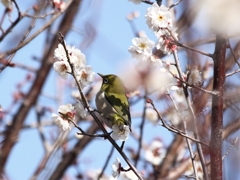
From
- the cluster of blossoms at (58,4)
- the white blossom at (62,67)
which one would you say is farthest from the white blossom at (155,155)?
the white blossom at (62,67)

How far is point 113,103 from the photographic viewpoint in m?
2.74

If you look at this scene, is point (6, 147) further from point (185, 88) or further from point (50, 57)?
point (185, 88)

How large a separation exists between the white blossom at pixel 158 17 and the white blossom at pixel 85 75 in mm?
474

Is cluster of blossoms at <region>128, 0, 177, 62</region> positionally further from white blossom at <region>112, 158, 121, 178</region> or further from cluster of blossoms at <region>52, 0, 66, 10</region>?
cluster of blossoms at <region>52, 0, 66, 10</region>

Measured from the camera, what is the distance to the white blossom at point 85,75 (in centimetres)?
233

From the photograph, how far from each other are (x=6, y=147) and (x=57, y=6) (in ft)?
6.58

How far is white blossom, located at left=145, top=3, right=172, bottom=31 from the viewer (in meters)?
2.30


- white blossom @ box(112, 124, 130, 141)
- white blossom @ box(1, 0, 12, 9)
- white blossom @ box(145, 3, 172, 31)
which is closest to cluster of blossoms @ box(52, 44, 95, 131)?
white blossom @ box(112, 124, 130, 141)

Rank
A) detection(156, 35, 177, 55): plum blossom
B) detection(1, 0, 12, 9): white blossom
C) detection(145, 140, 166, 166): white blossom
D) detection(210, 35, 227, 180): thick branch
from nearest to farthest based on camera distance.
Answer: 1. detection(210, 35, 227, 180): thick branch
2. detection(156, 35, 177, 55): plum blossom
3. detection(1, 0, 12, 9): white blossom
4. detection(145, 140, 166, 166): white blossom

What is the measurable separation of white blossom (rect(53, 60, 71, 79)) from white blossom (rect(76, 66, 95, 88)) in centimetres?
7

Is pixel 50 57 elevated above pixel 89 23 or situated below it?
above

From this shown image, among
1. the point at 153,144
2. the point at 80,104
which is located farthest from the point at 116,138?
the point at 153,144

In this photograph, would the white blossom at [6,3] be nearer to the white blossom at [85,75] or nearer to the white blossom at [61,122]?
the white blossom at [85,75]

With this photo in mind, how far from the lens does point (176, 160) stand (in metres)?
4.73
